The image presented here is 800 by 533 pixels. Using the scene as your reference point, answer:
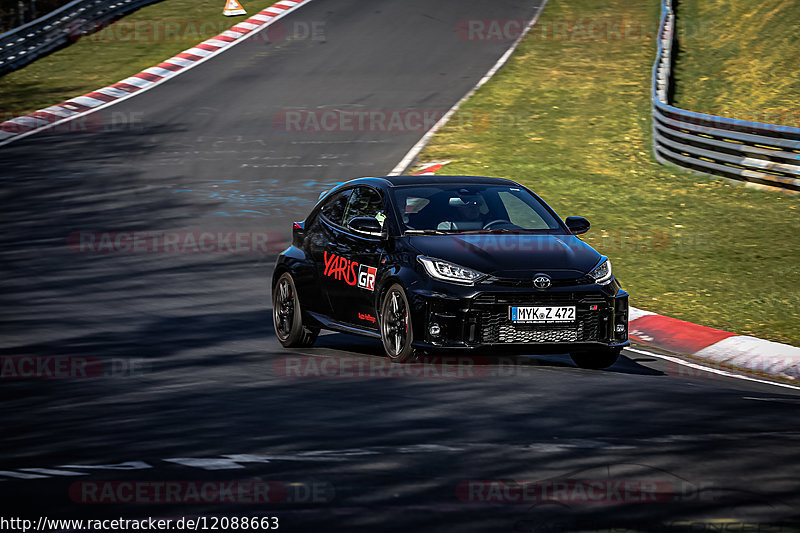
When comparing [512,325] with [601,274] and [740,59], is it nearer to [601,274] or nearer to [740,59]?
[601,274]

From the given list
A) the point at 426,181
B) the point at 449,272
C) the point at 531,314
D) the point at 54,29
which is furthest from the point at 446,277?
the point at 54,29

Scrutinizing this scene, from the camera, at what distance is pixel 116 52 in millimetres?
35031

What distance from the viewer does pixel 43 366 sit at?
35.4 feet

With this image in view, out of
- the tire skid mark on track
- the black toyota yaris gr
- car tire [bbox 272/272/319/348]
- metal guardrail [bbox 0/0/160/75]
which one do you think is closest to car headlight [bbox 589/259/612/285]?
the black toyota yaris gr

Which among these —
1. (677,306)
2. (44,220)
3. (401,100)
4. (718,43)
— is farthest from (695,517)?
(718,43)

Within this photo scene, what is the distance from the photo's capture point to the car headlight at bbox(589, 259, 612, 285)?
415 inches

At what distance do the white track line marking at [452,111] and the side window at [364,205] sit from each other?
1005 centimetres

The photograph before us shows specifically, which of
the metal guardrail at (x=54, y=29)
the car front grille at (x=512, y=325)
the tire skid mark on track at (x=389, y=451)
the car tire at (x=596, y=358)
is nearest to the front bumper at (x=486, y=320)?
the car front grille at (x=512, y=325)

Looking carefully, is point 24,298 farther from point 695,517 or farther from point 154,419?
point 695,517

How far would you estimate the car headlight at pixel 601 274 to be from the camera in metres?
10.5

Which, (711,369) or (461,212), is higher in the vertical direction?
(461,212)

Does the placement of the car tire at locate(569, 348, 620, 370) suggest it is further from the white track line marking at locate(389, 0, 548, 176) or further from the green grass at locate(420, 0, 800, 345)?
the white track line marking at locate(389, 0, 548, 176)

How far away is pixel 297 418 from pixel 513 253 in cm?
280

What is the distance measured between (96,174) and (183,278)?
7.91 metres
